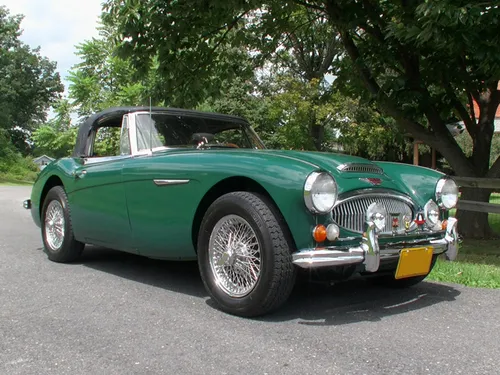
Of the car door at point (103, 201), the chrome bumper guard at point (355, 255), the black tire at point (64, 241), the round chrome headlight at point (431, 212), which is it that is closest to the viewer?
the chrome bumper guard at point (355, 255)

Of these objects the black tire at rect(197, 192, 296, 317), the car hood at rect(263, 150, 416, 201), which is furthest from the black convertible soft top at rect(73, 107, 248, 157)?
the black tire at rect(197, 192, 296, 317)

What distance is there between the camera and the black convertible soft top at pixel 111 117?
4.89 metres

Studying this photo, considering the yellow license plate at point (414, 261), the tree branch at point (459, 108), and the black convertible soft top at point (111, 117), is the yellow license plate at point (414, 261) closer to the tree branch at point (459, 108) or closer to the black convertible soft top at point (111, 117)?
the black convertible soft top at point (111, 117)

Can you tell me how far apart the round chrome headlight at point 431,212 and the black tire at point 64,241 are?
336 centimetres

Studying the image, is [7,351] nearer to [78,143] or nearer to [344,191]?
[344,191]

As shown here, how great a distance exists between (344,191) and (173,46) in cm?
699

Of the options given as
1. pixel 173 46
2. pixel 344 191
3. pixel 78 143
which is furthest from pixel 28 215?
pixel 344 191

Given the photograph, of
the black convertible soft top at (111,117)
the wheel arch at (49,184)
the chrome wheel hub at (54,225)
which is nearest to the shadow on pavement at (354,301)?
the black convertible soft top at (111,117)

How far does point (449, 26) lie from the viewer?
5602 millimetres

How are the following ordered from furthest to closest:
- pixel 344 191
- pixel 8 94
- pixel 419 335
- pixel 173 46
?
1. pixel 8 94
2. pixel 173 46
3. pixel 344 191
4. pixel 419 335

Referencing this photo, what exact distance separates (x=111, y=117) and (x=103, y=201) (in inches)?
40.7

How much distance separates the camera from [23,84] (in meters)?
51.2

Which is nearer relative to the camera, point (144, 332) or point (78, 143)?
point (144, 332)

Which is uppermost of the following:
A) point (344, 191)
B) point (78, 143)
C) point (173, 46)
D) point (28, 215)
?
point (173, 46)
